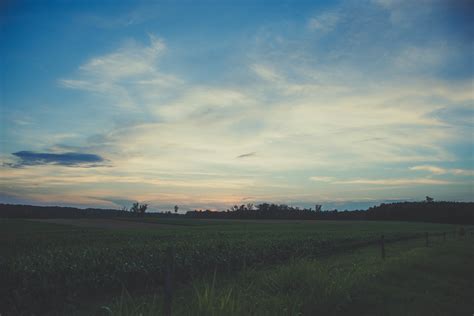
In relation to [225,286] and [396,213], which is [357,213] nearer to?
[396,213]

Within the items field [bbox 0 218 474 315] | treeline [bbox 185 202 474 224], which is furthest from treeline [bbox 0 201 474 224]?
field [bbox 0 218 474 315]

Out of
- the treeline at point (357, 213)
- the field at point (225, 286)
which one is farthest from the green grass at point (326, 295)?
the treeline at point (357, 213)

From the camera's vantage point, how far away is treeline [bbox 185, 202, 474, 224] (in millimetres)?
120250

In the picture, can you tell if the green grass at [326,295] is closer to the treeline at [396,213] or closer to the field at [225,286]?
the field at [225,286]

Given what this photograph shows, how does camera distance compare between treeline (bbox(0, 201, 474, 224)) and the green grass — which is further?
treeline (bbox(0, 201, 474, 224))

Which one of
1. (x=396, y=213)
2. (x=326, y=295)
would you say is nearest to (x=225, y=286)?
(x=326, y=295)

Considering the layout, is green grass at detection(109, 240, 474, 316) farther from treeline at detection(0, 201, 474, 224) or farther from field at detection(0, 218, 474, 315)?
treeline at detection(0, 201, 474, 224)

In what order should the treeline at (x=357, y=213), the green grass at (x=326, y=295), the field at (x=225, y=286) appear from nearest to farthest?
the green grass at (x=326, y=295) → the field at (x=225, y=286) → the treeline at (x=357, y=213)

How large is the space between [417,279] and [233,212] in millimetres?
139895

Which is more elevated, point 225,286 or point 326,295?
point 326,295

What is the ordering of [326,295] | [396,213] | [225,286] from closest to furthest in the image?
[326,295] → [225,286] → [396,213]

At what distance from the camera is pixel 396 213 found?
132 m

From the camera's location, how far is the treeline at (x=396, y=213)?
12025 centimetres

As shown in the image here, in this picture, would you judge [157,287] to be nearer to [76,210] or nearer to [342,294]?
[342,294]
